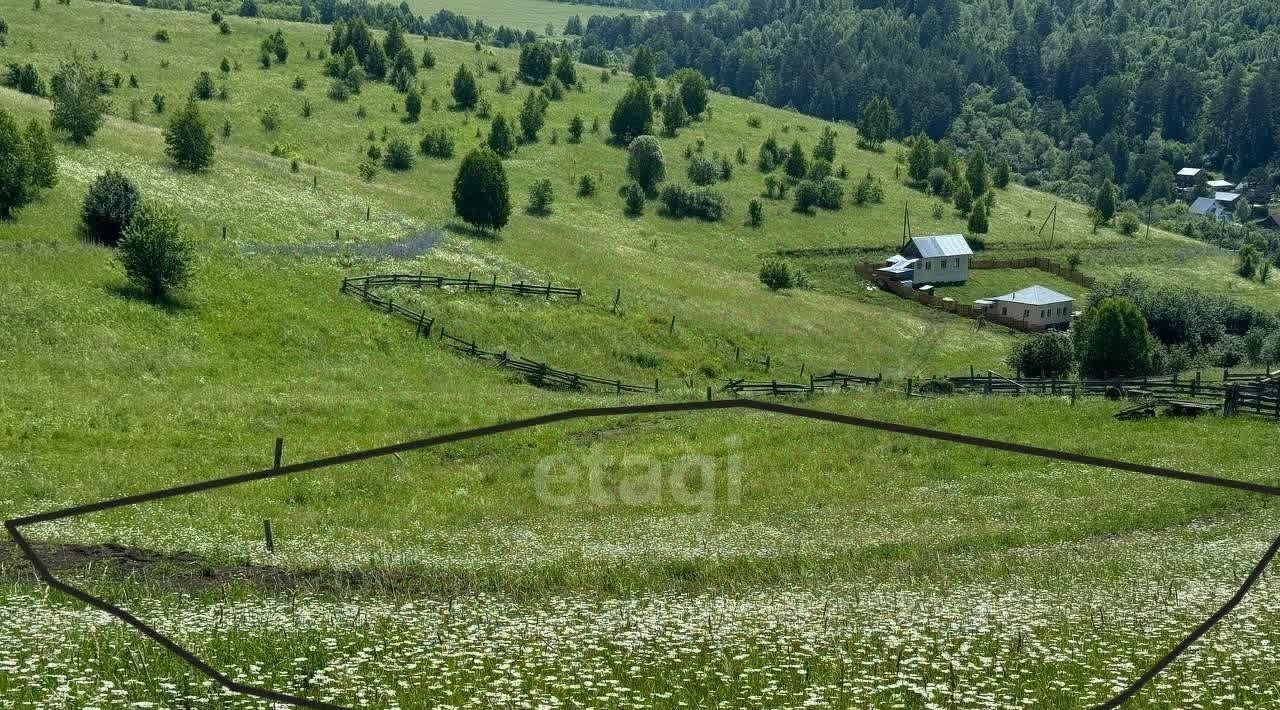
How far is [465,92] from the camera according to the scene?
518ft

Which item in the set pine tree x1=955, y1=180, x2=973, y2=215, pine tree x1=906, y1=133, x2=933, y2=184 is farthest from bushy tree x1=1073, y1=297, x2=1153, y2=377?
pine tree x1=906, y1=133, x2=933, y2=184

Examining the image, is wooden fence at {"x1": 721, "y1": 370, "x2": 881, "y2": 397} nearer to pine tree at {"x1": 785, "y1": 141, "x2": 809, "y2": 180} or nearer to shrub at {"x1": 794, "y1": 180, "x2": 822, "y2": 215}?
shrub at {"x1": 794, "y1": 180, "x2": 822, "y2": 215}

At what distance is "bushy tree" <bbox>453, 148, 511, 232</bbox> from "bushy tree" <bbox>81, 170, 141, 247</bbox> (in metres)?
31.0

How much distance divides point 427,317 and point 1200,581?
185ft

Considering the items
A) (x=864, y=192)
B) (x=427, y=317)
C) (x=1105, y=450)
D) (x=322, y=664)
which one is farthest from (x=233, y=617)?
(x=864, y=192)

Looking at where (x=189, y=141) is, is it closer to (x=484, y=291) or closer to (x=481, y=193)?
(x=481, y=193)

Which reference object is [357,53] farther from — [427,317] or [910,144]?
[427,317]

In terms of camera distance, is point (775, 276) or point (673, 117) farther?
point (673, 117)

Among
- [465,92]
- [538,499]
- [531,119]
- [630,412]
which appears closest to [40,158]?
[538,499]

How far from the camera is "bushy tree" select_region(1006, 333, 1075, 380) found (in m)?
81.8

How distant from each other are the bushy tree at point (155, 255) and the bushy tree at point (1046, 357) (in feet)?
176

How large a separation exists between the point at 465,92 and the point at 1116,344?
10460 cm

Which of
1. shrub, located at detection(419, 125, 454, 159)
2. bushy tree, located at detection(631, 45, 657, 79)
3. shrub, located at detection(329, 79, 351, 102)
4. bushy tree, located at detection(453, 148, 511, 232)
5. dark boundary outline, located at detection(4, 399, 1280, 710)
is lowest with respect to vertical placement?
dark boundary outline, located at detection(4, 399, 1280, 710)

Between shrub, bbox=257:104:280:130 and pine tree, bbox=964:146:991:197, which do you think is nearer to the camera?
shrub, bbox=257:104:280:130
